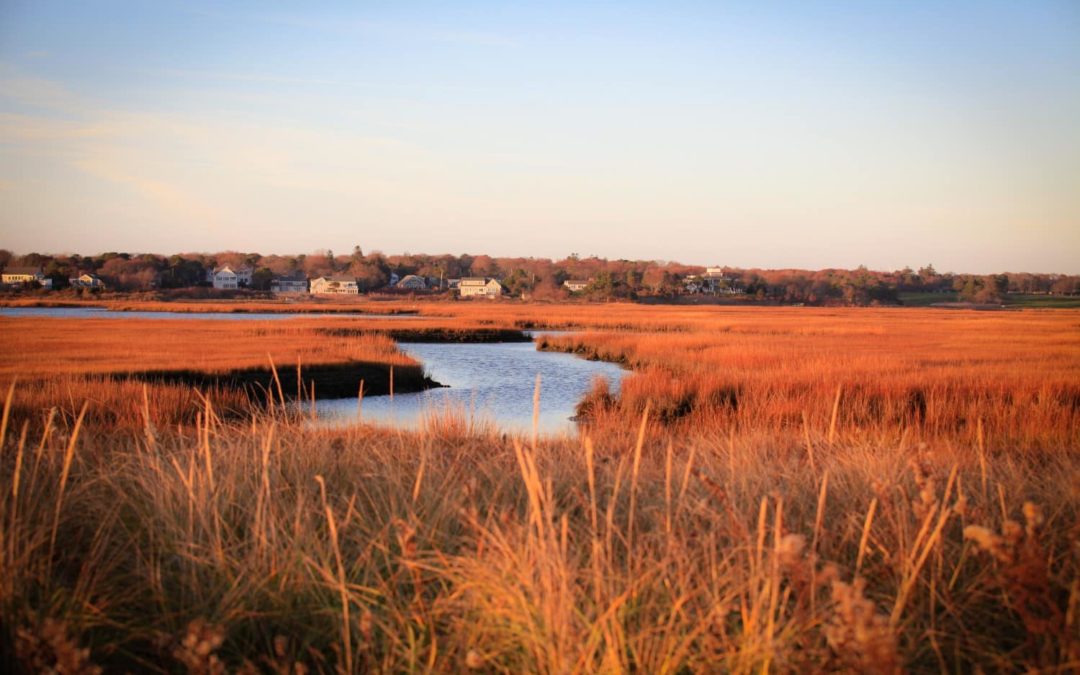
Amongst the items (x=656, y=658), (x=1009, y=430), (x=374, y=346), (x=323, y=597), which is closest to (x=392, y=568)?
(x=323, y=597)

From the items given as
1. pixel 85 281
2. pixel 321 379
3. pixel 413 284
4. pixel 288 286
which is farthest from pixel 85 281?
pixel 321 379

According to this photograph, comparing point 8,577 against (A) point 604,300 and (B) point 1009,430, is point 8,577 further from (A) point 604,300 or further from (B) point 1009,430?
(A) point 604,300

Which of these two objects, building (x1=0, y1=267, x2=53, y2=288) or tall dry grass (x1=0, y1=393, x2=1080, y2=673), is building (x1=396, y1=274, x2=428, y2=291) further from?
tall dry grass (x1=0, y1=393, x2=1080, y2=673)

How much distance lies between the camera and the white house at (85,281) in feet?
319

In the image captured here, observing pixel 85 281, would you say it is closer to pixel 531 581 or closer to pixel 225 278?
pixel 225 278

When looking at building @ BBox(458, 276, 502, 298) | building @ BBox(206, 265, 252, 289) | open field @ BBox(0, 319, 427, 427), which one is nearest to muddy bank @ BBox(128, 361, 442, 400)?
open field @ BBox(0, 319, 427, 427)

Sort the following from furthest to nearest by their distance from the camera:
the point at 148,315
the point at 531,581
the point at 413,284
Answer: the point at 413,284 → the point at 148,315 → the point at 531,581

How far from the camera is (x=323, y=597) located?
12.7 ft

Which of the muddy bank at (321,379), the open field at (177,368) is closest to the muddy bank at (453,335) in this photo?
the open field at (177,368)

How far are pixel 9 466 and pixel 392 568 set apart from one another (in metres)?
3.44

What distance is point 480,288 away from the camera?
136 m

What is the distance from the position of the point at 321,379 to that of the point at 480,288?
113509 mm

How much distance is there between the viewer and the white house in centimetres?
9709

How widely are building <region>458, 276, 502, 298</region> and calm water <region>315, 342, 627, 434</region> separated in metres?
90.9
